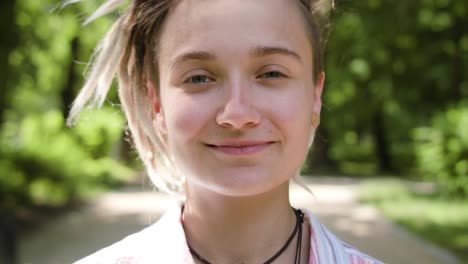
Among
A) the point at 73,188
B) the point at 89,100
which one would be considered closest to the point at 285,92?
the point at 89,100

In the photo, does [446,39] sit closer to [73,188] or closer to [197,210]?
[73,188]

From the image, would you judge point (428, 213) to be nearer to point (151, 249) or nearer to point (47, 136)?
point (47, 136)

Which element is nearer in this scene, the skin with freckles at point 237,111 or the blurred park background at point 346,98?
the skin with freckles at point 237,111

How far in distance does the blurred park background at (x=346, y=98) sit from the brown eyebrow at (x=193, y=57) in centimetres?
76

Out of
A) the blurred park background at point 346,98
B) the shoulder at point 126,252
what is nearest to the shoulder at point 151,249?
the shoulder at point 126,252

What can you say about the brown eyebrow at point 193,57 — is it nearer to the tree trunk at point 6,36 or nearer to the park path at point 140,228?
the park path at point 140,228

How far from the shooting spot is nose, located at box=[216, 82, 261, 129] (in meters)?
1.57

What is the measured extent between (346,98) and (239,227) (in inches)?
1102

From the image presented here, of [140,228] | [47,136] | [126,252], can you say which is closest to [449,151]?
[140,228]

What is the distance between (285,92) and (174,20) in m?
0.38

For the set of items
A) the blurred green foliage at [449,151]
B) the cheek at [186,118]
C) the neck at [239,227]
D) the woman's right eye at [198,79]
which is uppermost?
the woman's right eye at [198,79]

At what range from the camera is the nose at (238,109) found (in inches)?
61.8

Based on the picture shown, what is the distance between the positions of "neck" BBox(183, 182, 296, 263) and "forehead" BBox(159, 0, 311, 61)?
397 mm

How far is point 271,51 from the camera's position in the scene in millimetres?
1664
